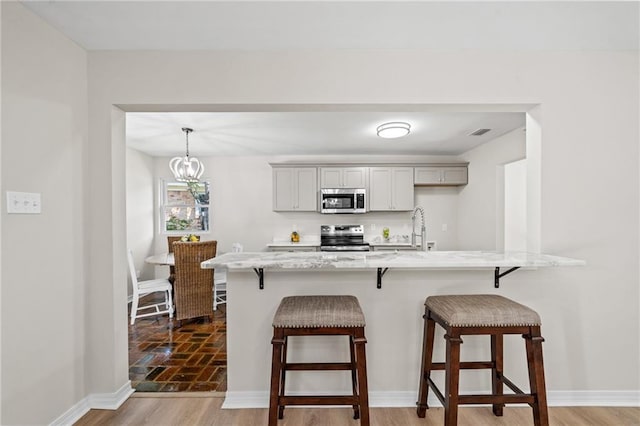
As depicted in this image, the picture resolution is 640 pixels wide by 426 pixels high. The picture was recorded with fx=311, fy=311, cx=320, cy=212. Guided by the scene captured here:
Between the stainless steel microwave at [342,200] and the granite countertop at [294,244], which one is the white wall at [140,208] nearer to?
the granite countertop at [294,244]

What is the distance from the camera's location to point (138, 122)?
3.41m

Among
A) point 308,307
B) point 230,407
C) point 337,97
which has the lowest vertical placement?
point 230,407

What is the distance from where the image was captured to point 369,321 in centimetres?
200

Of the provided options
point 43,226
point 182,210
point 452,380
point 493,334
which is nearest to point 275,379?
point 452,380

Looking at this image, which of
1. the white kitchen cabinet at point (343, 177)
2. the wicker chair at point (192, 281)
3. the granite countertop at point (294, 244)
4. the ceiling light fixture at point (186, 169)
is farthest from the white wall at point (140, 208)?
the white kitchen cabinet at point (343, 177)

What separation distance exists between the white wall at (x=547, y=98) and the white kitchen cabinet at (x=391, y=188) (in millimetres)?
3080

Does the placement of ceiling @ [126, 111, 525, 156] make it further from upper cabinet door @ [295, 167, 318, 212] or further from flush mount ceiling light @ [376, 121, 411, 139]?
upper cabinet door @ [295, 167, 318, 212]

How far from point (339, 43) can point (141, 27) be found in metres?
1.13

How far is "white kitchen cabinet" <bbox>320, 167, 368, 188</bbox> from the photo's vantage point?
16.6 feet

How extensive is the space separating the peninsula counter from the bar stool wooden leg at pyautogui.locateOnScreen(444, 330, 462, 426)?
496mm

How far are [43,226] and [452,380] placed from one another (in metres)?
2.25

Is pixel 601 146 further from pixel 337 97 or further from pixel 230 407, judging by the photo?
pixel 230 407

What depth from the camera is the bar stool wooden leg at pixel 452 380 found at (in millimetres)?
1461

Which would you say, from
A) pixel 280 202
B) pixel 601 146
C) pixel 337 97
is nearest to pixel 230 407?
pixel 337 97
